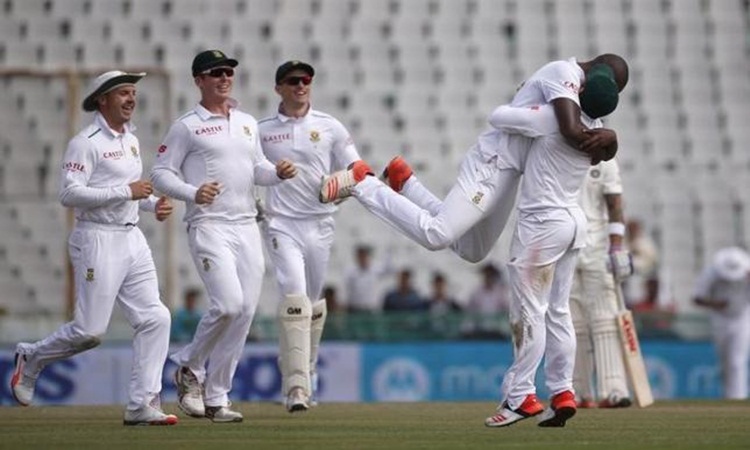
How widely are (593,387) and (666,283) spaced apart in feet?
21.3

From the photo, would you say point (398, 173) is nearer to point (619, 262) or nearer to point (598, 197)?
point (619, 262)

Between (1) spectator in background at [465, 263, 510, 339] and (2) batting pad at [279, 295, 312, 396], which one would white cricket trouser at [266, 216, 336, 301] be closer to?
(2) batting pad at [279, 295, 312, 396]

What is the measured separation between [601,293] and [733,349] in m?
4.46

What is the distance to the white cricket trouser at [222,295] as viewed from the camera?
11.6m

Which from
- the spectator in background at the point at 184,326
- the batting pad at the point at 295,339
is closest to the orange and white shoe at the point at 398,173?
the batting pad at the point at 295,339

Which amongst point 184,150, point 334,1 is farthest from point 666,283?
point 184,150

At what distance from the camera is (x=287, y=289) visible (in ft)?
42.3

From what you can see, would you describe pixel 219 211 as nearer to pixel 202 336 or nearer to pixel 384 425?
pixel 202 336

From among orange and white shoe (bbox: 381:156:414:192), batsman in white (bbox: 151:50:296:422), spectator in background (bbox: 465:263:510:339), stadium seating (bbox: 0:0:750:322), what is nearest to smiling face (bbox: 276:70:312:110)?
batsman in white (bbox: 151:50:296:422)

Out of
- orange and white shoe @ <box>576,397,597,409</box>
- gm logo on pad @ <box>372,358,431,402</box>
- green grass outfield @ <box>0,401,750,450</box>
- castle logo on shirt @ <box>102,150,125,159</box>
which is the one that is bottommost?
gm logo on pad @ <box>372,358,431,402</box>

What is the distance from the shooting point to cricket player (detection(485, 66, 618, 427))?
10617 millimetres

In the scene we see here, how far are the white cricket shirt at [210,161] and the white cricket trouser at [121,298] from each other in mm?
542

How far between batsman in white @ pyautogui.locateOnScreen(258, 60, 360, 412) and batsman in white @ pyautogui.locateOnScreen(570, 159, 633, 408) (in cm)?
228

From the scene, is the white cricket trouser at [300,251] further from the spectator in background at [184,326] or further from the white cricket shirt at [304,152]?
the spectator in background at [184,326]
